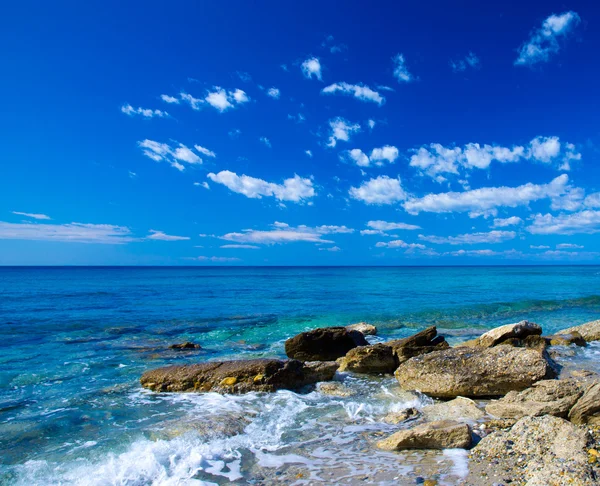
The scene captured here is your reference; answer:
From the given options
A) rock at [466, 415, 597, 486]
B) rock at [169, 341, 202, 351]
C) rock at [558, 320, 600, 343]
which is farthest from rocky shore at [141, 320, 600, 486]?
rock at [169, 341, 202, 351]

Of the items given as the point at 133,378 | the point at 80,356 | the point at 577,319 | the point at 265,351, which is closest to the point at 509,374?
the point at 265,351

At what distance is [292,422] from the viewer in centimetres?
920

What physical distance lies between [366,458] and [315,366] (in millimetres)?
5724

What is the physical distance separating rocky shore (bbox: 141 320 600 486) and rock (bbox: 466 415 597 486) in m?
0.01

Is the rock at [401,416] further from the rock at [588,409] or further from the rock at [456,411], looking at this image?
the rock at [588,409]

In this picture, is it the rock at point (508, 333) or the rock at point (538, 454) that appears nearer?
the rock at point (538, 454)

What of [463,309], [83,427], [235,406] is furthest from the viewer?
[463,309]

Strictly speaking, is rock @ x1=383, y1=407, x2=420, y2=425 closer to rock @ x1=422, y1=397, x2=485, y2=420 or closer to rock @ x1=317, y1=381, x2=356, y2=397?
rock @ x1=422, y1=397, x2=485, y2=420

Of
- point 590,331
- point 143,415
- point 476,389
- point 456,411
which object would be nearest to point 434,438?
point 456,411

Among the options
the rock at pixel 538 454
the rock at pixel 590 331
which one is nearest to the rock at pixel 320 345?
the rock at pixel 538 454

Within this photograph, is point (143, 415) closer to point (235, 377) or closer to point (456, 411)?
point (235, 377)

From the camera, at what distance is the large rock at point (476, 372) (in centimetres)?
1052

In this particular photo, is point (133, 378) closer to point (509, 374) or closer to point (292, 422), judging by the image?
point (292, 422)

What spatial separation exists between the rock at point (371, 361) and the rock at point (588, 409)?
6.29 meters
